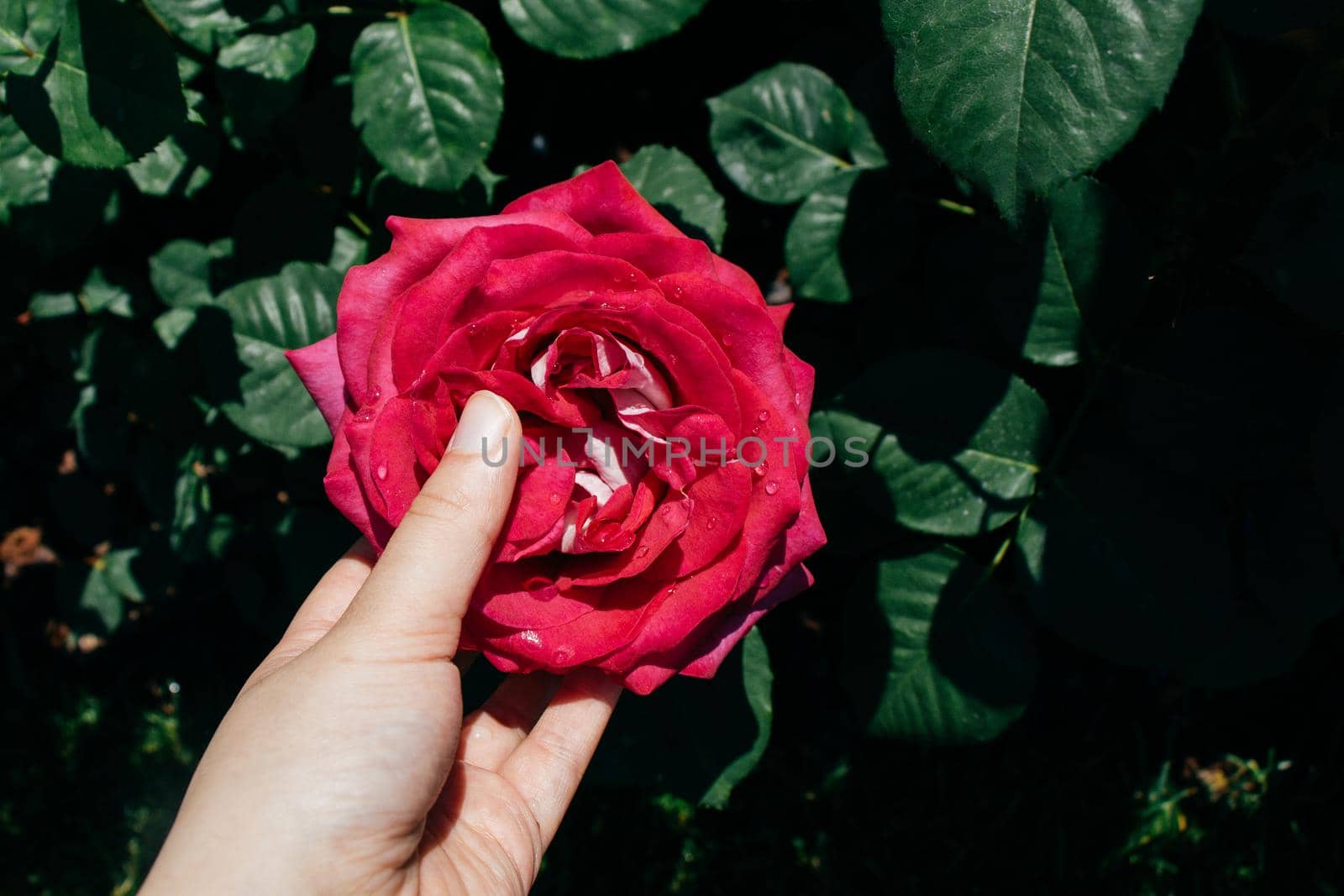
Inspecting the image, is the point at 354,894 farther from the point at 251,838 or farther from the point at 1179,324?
the point at 1179,324

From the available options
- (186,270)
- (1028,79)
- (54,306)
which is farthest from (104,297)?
(1028,79)

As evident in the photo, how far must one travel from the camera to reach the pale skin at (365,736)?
1.08 m

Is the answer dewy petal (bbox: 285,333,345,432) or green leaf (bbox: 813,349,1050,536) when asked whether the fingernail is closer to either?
dewy petal (bbox: 285,333,345,432)

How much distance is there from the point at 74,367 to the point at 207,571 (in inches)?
22.3

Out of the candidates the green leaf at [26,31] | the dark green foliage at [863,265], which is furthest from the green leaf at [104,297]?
the green leaf at [26,31]

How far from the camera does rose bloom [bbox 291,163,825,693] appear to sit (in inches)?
40.3

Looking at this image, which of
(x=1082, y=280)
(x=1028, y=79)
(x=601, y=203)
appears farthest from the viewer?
(x=1082, y=280)

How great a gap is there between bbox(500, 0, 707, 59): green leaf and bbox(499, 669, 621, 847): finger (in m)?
0.94

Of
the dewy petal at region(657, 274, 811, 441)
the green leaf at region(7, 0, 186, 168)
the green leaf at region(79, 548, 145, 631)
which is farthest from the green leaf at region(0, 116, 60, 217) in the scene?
the dewy petal at region(657, 274, 811, 441)

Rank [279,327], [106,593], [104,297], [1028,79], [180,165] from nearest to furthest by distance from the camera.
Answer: [1028,79]
[279,327]
[180,165]
[104,297]
[106,593]

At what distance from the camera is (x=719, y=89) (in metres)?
1.86

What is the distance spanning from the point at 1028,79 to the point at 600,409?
0.60m

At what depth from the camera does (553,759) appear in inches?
58.0

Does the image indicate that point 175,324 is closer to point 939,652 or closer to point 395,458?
point 395,458
